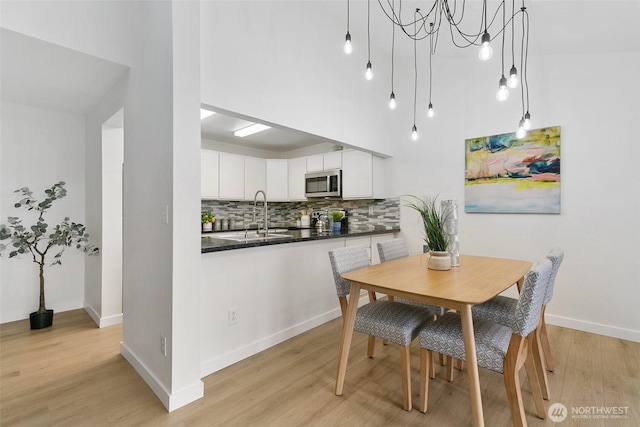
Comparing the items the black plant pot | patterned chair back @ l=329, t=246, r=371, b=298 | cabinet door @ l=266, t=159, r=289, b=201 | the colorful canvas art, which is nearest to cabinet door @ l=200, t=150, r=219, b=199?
cabinet door @ l=266, t=159, r=289, b=201

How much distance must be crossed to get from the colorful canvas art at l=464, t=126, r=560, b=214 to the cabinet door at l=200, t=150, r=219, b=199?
3.41 metres

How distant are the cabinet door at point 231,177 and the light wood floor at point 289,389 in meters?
2.45

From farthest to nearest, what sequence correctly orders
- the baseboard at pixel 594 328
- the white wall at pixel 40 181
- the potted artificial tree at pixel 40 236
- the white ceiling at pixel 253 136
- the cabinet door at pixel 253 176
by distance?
the cabinet door at pixel 253 176
the white ceiling at pixel 253 136
the white wall at pixel 40 181
the potted artificial tree at pixel 40 236
the baseboard at pixel 594 328

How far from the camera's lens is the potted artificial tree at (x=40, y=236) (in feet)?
9.16

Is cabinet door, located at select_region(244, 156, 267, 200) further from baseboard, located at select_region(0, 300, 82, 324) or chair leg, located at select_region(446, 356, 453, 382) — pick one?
chair leg, located at select_region(446, 356, 453, 382)

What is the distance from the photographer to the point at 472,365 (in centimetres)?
139

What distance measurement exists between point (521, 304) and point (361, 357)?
1340 mm

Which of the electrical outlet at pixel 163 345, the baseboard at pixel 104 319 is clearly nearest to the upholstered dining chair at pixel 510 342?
the electrical outlet at pixel 163 345

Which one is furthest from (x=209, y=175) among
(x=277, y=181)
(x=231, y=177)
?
(x=277, y=181)

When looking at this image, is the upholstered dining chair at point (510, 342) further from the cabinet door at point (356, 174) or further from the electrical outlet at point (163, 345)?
the cabinet door at point (356, 174)

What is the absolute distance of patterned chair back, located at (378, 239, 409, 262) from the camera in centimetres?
255

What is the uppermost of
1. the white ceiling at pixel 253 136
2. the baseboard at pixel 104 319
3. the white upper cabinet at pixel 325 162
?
the white ceiling at pixel 253 136

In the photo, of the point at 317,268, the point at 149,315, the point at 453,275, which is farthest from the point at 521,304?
the point at 149,315

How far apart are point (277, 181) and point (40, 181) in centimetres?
296
